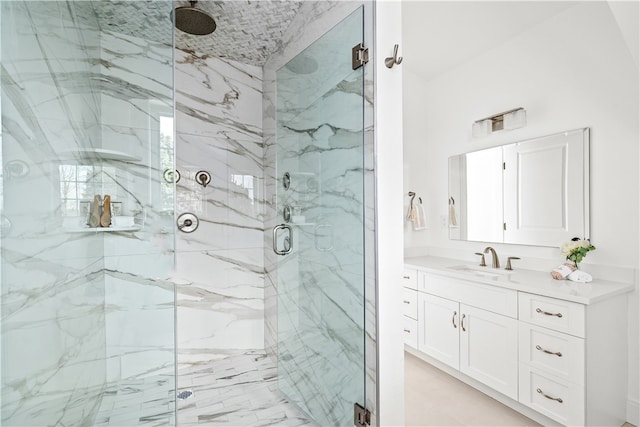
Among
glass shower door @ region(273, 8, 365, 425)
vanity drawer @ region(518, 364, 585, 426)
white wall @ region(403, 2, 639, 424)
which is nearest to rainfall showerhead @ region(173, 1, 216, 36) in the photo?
glass shower door @ region(273, 8, 365, 425)

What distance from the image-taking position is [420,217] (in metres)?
3.22

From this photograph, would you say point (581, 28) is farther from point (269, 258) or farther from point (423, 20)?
point (269, 258)

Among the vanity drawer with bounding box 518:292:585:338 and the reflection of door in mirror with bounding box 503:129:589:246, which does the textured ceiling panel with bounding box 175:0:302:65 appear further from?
the vanity drawer with bounding box 518:292:585:338

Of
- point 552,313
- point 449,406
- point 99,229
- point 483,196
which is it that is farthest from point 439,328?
point 99,229

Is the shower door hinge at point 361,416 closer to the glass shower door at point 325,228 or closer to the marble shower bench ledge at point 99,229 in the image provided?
the glass shower door at point 325,228

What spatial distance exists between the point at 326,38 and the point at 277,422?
2132mm

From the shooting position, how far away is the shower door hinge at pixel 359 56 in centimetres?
151

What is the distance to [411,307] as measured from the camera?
2762mm

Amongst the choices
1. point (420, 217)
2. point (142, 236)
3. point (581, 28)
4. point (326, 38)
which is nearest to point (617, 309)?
point (420, 217)

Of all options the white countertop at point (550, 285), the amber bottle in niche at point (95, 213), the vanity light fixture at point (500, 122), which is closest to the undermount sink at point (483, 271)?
the white countertop at point (550, 285)

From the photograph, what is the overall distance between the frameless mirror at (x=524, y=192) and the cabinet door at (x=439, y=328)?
0.75m

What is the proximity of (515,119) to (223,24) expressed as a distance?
2236 mm

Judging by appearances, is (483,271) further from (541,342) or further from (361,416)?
(361,416)

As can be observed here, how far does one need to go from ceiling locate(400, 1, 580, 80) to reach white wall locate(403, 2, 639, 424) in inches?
2.4
